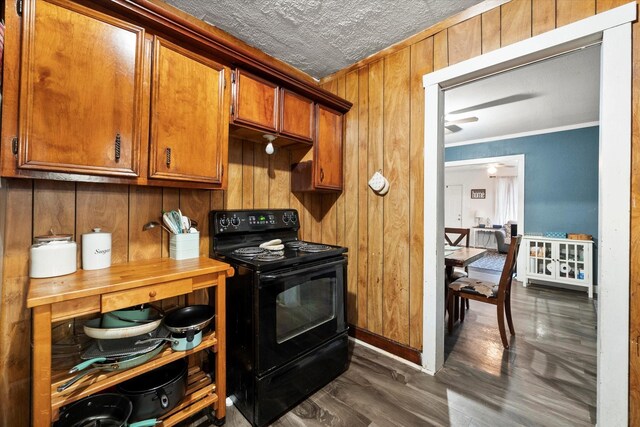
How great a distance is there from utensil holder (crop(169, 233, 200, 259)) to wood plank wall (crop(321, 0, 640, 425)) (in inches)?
50.3

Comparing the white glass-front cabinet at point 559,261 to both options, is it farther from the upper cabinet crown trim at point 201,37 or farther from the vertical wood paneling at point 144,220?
the vertical wood paneling at point 144,220

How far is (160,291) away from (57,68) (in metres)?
1.00

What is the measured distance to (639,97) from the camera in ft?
4.03

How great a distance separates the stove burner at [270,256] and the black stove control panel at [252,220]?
327 millimetres

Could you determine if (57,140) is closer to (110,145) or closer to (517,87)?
(110,145)

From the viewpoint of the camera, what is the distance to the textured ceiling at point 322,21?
1.63 meters

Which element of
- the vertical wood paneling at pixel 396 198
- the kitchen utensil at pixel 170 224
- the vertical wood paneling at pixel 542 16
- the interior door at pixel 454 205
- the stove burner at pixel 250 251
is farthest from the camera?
the interior door at pixel 454 205

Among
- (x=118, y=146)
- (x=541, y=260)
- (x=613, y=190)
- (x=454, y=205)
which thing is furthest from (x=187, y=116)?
(x=454, y=205)

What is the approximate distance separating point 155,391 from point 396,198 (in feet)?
6.02

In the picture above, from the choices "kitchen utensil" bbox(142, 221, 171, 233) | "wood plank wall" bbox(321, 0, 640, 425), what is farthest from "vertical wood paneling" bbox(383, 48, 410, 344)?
"kitchen utensil" bbox(142, 221, 171, 233)

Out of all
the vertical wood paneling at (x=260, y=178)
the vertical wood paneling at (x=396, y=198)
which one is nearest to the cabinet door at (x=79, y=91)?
the vertical wood paneling at (x=260, y=178)

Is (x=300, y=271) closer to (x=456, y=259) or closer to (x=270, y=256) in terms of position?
(x=270, y=256)

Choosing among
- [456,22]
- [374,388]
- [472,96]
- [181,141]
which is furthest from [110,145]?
[472,96]

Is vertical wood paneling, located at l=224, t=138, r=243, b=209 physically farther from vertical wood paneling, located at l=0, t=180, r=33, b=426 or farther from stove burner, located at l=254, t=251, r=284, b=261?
vertical wood paneling, located at l=0, t=180, r=33, b=426
